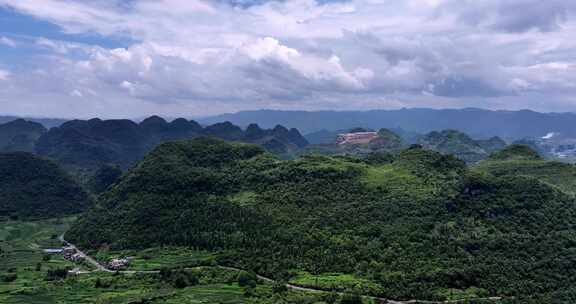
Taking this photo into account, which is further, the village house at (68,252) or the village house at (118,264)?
the village house at (68,252)

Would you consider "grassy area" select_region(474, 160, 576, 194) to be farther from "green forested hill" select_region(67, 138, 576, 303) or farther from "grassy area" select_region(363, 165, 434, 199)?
"grassy area" select_region(363, 165, 434, 199)

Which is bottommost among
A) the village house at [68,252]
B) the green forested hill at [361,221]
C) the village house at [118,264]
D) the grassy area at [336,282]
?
the village house at [68,252]

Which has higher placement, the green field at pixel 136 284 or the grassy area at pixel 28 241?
the green field at pixel 136 284

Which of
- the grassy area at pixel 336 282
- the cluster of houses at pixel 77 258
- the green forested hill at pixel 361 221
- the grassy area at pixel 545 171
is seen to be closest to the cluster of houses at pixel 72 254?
the cluster of houses at pixel 77 258

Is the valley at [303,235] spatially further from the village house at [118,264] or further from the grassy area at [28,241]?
the grassy area at [28,241]

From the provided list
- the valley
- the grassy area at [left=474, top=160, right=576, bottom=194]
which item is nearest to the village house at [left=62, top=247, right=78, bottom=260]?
the valley

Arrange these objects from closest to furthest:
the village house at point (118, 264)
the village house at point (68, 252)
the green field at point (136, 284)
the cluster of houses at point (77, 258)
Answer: the green field at point (136, 284) < the village house at point (118, 264) < the cluster of houses at point (77, 258) < the village house at point (68, 252)

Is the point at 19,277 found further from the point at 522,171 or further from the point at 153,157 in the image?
the point at 522,171

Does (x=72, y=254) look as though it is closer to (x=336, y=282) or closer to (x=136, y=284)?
(x=136, y=284)
